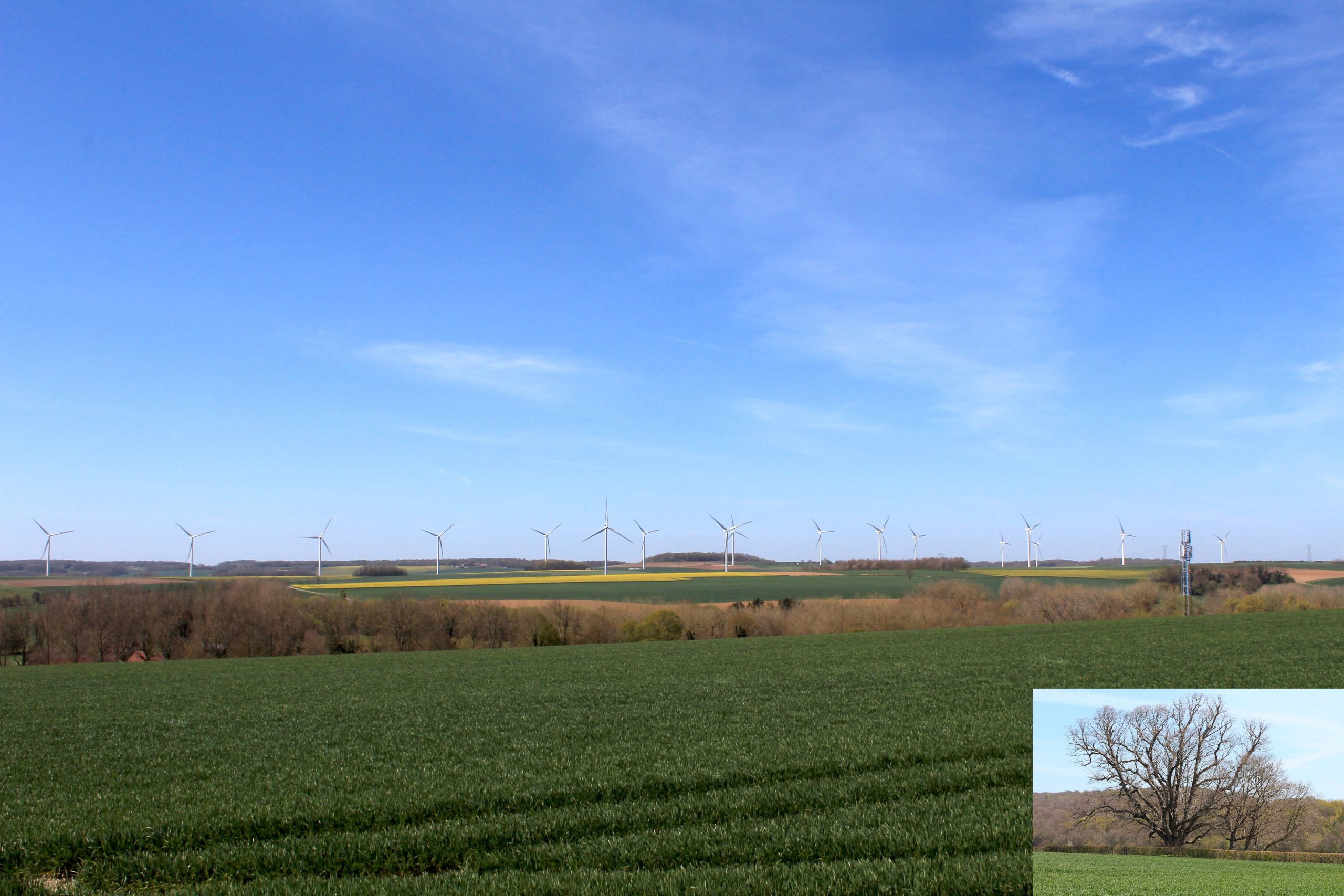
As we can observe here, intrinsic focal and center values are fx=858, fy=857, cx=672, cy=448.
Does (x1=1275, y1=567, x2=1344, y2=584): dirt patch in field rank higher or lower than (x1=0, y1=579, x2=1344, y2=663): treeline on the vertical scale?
higher

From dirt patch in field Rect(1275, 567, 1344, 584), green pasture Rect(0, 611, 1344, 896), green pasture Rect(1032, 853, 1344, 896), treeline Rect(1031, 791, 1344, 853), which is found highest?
treeline Rect(1031, 791, 1344, 853)

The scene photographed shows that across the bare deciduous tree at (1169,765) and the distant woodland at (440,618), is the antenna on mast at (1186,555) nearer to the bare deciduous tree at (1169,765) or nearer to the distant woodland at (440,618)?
the distant woodland at (440,618)

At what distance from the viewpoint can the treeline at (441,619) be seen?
8362 centimetres

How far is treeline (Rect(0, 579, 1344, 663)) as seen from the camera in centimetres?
8362

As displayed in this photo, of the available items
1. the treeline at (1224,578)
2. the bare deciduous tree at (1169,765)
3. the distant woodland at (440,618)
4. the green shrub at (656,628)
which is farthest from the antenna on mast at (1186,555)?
the bare deciduous tree at (1169,765)

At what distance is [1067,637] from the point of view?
2010 inches

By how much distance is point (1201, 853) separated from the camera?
10.9 ft

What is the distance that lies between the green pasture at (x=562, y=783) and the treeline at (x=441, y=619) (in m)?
50.1

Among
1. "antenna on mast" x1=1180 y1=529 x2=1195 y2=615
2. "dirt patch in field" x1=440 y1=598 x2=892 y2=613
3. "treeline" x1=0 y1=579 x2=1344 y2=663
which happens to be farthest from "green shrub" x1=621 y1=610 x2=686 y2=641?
"antenna on mast" x1=1180 y1=529 x2=1195 y2=615

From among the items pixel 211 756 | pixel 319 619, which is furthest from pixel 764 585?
pixel 211 756

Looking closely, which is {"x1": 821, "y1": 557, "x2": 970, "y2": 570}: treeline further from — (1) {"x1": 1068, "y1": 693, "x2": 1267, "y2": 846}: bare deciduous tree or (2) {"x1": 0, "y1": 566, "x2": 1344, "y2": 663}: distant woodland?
(1) {"x1": 1068, "y1": 693, "x2": 1267, "y2": 846}: bare deciduous tree

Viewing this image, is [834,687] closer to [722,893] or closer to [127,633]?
[722,893]

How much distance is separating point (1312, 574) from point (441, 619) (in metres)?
122

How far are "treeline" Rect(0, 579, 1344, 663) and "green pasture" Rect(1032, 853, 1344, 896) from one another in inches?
3081
